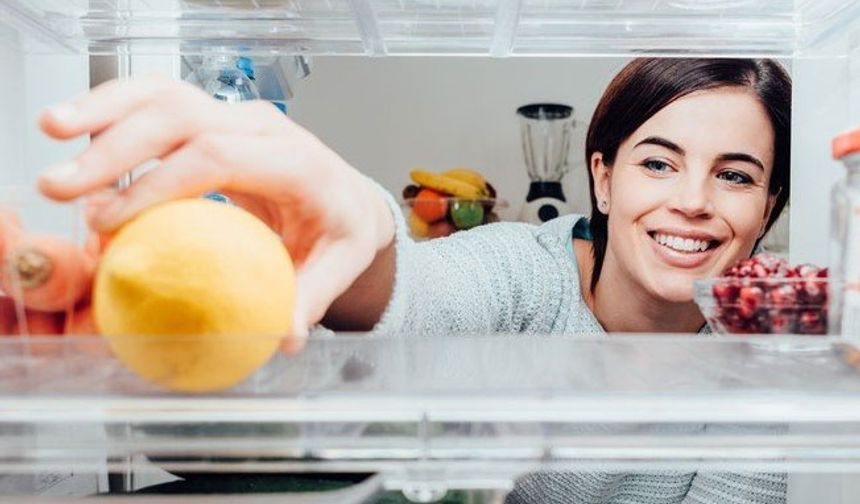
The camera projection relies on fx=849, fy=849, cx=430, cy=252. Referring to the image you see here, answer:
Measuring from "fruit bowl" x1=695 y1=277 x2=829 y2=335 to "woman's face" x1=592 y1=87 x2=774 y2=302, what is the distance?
502 mm

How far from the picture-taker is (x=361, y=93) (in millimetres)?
2260

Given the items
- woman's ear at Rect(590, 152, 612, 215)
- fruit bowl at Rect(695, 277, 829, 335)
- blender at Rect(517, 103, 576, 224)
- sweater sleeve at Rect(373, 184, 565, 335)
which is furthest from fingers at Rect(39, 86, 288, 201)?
blender at Rect(517, 103, 576, 224)

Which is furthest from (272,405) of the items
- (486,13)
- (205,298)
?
(486,13)

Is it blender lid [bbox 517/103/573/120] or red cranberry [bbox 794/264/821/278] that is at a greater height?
blender lid [bbox 517/103/573/120]

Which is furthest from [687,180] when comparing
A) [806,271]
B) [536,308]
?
[806,271]

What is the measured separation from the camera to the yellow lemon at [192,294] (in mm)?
418

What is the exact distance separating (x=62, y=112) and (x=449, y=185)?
1375 mm

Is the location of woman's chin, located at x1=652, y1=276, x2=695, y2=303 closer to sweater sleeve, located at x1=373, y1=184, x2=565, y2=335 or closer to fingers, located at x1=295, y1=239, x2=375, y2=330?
sweater sleeve, located at x1=373, y1=184, x2=565, y2=335

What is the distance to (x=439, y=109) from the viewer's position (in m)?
2.32

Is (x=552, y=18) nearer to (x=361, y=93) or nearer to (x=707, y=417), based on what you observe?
(x=707, y=417)

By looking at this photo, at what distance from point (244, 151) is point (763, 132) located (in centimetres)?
89

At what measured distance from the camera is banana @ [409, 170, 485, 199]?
1.79m

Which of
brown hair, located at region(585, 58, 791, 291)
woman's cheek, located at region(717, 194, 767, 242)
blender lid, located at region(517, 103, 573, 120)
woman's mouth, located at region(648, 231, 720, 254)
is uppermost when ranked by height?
blender lid, located at region(517, 103, 573, 120)

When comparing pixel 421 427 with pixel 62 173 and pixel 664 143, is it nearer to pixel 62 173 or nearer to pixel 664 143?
pixel 62 173
